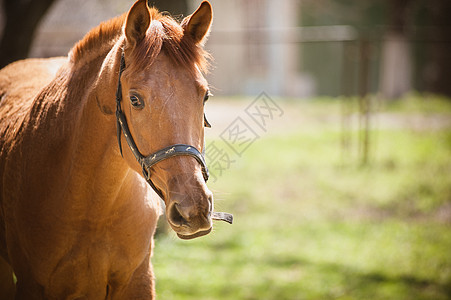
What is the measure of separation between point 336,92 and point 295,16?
4.08m

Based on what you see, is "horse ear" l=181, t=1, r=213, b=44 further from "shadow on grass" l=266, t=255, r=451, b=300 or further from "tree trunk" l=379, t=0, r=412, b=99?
"tree trunk" l=379, t=0, r=412, b=99

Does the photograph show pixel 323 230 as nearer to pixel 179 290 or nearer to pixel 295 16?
pixel 179 290

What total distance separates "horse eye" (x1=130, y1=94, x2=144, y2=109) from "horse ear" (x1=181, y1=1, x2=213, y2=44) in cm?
43

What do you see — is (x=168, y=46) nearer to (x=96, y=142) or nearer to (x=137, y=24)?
(x=137, y=24)

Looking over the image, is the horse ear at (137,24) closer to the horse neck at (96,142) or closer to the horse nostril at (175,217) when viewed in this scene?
the horse neck at (96,142)

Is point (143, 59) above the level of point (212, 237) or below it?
above

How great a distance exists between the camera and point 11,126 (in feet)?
8.52

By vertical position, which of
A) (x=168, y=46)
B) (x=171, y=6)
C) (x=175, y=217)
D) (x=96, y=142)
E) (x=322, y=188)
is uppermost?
(x=171, y=6)

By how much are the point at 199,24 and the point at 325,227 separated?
4649mm

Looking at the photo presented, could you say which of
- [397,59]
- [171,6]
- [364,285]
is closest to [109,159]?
[364,285]

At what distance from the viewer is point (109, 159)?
2.13 meters

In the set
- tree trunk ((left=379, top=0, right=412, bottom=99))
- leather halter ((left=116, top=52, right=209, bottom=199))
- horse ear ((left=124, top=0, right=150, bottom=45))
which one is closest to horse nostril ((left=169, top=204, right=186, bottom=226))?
leather halter ((left=116, top=52, right=209, bottom=199))

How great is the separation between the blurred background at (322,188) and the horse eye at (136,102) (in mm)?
639

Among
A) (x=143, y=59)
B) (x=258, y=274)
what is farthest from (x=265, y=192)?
(x=143, y=59)
